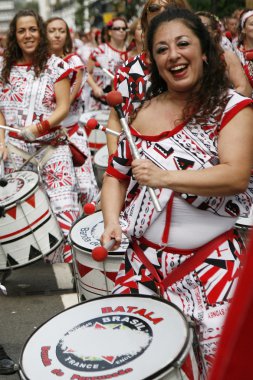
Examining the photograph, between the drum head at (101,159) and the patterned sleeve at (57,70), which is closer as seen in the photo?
the patterned sleeve at (57,70)

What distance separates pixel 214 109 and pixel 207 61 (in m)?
0.21

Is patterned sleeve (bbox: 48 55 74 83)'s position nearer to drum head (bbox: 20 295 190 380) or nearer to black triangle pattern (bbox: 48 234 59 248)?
black triangle pattern (bbox: 48 234 59 248)

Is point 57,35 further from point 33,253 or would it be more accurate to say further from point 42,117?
point 33,253

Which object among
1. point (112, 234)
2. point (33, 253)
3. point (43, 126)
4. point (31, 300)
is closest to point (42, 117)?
point (43, 126)

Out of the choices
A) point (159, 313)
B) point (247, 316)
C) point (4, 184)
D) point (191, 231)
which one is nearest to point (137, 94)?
point (4, 184)

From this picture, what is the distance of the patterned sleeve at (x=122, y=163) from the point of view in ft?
8.51

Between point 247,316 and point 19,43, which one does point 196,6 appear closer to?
point 19,43

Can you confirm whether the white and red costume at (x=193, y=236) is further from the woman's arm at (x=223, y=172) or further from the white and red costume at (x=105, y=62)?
the white and red costume at (x=105, y=62)

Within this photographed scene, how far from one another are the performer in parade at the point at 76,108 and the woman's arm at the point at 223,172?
3.14 meters

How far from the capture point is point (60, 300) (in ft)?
15.6

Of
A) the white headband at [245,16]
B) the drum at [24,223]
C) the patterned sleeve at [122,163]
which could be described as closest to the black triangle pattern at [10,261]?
the drum at [24,223]

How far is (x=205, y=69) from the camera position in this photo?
2.50 metres

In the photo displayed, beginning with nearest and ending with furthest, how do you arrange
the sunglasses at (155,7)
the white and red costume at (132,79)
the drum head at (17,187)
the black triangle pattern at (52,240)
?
the sunglasses at (155,7) < the white and red costume at (132,79) < the drum head at (17,187) < the black triangle pattern at (52,240)

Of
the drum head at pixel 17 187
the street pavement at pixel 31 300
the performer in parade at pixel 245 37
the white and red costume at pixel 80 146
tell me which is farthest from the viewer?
the white and red costume at pixel 80 146
